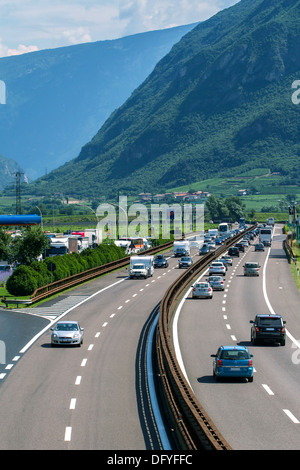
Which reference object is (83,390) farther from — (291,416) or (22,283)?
(22,283)

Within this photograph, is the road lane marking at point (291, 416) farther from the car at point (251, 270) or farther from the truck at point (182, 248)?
the truck at point (182, 248)

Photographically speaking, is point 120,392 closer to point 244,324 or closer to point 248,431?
point 248,431

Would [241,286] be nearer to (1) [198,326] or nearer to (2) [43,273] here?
(2) [43,273]

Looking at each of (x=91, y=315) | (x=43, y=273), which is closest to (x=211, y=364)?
(x=91, y=315)

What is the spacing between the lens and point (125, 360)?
36.2 metres

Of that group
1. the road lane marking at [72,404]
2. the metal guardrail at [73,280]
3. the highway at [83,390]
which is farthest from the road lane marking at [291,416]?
the metal guardrail at [73,280]

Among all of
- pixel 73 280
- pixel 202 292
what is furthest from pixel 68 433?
pixel 73 280

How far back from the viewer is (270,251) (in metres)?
124

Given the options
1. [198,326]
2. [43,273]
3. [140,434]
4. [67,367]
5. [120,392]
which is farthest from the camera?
[43,273]

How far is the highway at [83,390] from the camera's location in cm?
2217

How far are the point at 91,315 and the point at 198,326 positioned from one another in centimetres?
851

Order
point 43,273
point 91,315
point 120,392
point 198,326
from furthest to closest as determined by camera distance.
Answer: point 43,273 < point 91,315 < point 198,326 < point 120,392

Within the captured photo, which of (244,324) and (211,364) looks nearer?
(211,364)

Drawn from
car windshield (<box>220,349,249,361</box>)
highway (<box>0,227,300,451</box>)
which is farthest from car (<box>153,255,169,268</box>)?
car windshield (<box>220,349,249,361</box>)
